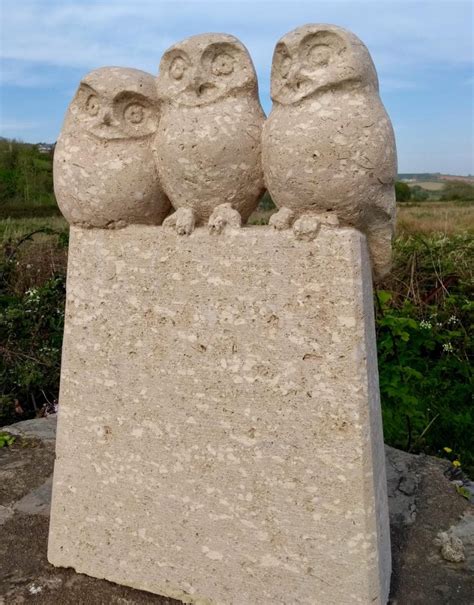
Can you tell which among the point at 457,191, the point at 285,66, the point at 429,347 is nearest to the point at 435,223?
the point at 429,347

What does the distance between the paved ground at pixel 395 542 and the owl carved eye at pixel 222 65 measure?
1.82 meters

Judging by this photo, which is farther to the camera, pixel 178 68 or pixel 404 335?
pixel 404 335

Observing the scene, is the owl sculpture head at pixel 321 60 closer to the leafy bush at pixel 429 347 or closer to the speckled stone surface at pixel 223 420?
the speckled stone surface at pixel 223 420

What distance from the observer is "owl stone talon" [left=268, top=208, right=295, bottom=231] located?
1.80m

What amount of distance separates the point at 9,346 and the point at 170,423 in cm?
334

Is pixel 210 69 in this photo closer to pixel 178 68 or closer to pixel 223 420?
pixel 178 68

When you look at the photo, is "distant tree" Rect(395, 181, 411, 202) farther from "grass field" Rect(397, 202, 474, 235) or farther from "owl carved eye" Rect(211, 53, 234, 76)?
"owl carved eye" Rect(211, 53, 234, 76)

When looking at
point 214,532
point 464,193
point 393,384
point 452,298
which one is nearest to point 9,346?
point 393,384

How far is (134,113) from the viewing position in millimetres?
2008

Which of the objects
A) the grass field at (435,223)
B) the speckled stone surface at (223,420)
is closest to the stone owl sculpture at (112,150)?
the speckled stone surface at (223,420)

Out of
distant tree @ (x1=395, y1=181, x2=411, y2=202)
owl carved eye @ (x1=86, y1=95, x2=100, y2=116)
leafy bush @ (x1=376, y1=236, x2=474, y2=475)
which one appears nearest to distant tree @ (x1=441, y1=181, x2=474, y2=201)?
distant tree @ (x1=395, y1=181, x2=411, y2=202)

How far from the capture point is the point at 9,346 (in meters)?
4.91

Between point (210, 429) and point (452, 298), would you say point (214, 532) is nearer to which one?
point (210, 429)

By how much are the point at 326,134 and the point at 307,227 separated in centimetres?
27
